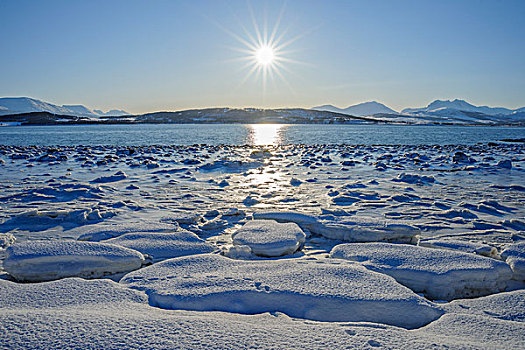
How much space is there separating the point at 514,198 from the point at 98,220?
24.6 ft

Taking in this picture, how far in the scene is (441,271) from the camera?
8.97ft

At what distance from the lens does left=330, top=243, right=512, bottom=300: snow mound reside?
2.67m

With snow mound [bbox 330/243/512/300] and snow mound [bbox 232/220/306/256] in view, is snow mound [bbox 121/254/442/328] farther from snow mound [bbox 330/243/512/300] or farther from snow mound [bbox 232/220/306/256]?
snow mound [bbox 232/220/306/256]

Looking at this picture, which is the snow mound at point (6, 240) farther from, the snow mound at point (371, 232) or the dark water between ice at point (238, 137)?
the dark water between ice at point (238, 137)

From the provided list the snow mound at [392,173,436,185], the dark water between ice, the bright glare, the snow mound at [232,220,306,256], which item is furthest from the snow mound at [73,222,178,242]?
the dark water between ice

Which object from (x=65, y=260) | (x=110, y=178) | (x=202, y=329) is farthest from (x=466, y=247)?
(x=110, y=178)

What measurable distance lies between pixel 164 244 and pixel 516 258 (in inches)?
137

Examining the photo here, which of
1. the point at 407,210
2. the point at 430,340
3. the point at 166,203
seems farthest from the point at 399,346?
the point at 166,203

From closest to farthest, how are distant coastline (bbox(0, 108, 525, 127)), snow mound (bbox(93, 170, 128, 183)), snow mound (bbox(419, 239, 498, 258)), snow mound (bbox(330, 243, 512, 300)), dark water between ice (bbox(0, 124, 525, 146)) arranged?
1. snow mound (bbox(330, 243, 512, 300))
2. snow mound (bbox(419, 239, 498, 258))
3. snow mound (bbox(93, 170, 128, 183))
4. dark water between ice (bbox(0, 124, 525, 146))
5. distant coastline (bbox(0, 108, 525, 127))

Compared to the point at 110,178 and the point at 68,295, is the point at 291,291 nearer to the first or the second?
the point at 68,295

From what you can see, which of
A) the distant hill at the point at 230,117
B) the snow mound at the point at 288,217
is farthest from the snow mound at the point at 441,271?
the distant hill at the point at 230,117

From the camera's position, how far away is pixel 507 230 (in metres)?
4.32

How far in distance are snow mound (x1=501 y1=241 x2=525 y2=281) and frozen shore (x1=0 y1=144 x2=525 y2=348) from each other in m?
0.01

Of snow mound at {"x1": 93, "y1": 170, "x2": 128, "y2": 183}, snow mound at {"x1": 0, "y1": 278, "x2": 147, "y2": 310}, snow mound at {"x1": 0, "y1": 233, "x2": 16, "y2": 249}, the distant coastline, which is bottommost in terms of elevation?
snow mound at {"x1": 0, "y1": 233, "x2": 16, "y2": 249}
